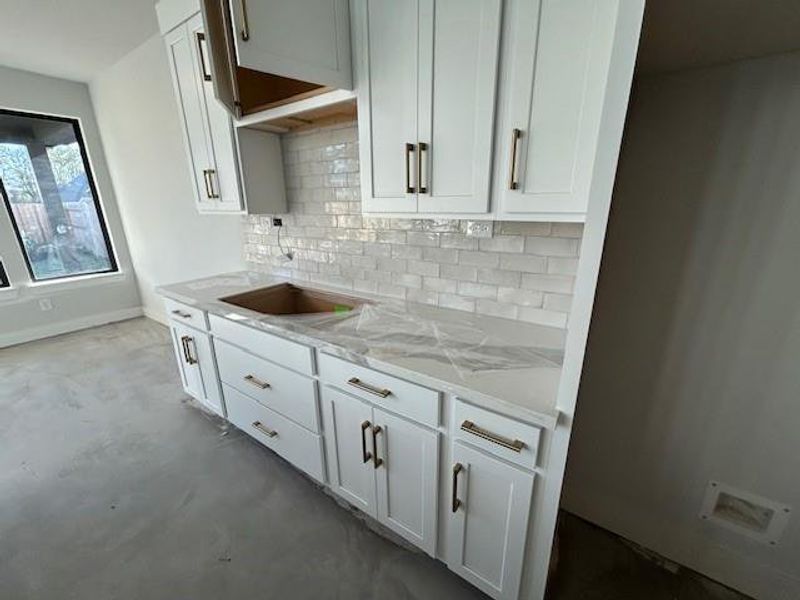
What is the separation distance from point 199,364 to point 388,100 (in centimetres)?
190

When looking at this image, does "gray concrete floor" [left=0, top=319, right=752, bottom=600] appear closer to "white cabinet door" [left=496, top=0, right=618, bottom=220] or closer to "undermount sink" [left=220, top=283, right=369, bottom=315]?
"undermount sink" [left=220, top=283, right=369, bottom=315]

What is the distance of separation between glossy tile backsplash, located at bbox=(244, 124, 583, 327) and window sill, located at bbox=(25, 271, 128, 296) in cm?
286

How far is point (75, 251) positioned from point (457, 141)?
4.85m

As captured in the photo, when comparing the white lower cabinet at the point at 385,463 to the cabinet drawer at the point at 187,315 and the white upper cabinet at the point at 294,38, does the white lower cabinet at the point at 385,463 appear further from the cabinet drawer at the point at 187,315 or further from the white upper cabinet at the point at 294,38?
the white upper cabinet at the point at 294,38

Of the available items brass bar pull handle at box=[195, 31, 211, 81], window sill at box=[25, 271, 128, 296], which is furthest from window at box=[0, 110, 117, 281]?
brass bar pull handle at box=[195, 31, 211, 81]

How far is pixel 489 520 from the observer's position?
110 centimetres

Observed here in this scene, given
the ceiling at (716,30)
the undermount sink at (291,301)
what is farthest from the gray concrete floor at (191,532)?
the ceiling at (716,30)

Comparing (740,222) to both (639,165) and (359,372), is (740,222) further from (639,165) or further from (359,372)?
(359,372)

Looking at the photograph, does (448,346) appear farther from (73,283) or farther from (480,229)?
(73,283)

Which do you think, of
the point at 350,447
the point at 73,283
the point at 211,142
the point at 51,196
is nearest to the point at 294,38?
the point at 211,142

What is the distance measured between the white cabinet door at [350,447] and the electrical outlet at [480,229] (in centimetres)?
87

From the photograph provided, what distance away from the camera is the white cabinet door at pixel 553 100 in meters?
0.91

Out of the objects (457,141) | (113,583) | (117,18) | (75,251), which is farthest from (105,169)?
(457,141)

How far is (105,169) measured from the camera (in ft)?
12.9
